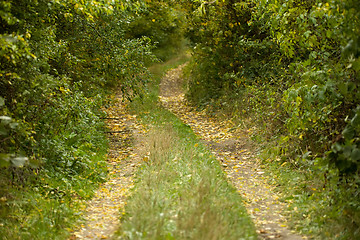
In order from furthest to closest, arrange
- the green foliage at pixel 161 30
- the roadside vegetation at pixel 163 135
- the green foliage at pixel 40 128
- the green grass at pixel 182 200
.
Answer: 1. the green foliage at pixel 161 30
2. the green foliage at pixel 40 128
3. the roadside vegetation at pixel 163 135
4. the green grass at pixel 182 200

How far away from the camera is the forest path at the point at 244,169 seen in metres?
5.84

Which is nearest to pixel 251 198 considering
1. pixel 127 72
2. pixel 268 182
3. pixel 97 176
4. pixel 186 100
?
pixel 268 182

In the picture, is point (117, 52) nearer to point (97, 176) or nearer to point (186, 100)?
point (97, 176)

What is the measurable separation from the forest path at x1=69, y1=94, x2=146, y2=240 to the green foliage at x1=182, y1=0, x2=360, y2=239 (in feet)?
9.88

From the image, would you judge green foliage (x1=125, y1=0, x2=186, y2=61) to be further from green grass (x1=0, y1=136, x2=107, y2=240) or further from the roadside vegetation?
green grass (x1=0, y1=136, x2=107, y2=240)

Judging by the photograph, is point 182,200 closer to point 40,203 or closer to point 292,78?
point 40,203

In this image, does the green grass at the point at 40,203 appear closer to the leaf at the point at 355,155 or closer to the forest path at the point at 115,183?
the forest path at the point at 115,183

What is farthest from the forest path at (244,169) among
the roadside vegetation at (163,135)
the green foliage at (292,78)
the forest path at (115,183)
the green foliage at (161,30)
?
the green foliage at (161,30)

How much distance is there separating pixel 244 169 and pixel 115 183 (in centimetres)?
274

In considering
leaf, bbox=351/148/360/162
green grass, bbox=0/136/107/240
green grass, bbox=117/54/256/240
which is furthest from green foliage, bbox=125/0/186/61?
leaf, bbox=351/148/360/162

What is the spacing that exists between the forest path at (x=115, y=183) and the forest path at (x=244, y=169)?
1.86 m

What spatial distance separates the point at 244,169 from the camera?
8344 millimetres

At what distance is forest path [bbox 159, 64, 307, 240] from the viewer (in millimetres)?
5840

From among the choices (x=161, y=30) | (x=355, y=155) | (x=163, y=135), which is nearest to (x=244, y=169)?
(x=163, y=135)
